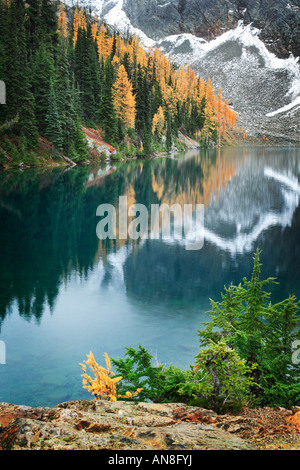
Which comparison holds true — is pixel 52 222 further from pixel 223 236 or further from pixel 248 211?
pixel 248 211

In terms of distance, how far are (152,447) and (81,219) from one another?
67.2ft

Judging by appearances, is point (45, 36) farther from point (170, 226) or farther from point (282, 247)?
point (282, 247)

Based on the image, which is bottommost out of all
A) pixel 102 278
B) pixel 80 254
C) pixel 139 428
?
pixel 102 278

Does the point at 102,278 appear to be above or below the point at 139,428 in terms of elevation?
below

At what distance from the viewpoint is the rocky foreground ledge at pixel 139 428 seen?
332 centimetres

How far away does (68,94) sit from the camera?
51.6 metres

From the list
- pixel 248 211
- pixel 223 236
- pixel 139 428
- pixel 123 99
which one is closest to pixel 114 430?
pixel 139 428

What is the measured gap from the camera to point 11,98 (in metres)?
43.0

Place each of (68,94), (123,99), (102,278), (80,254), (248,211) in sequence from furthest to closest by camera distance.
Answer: (123,99)
(68,94)
(248,211)
(80,254)
(102,278)

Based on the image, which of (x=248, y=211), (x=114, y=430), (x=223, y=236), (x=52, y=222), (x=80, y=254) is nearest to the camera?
(x=114, y=430)

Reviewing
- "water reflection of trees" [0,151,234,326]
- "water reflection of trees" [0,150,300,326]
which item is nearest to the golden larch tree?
"water reflection of trees" [0,151,234,326]

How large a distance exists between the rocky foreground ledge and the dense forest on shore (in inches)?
1657

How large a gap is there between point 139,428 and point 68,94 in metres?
53.3

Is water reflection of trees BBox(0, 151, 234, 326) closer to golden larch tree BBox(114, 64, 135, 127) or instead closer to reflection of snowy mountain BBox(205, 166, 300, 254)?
reflection of snowy mountain BBox(205, 166, 300, 254)
